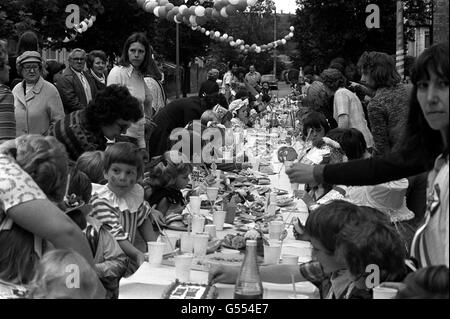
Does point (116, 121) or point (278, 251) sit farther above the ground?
point (116, 121)

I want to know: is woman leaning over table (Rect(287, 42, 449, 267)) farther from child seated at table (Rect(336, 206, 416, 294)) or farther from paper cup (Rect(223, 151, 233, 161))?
paper cup (Rect(223, 151, 233, 161))

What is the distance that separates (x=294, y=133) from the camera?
1016cm

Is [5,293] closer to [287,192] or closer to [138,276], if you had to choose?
[138,276]

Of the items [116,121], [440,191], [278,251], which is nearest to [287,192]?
[116,121]

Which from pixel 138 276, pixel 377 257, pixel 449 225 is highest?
pixel 449 225

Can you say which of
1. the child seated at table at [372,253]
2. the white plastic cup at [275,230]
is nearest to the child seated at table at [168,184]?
the white plastic cup at [275,230]

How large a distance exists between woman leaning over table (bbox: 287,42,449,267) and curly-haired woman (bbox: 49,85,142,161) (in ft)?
7.12

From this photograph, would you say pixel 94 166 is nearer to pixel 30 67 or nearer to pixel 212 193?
pixel 212 193

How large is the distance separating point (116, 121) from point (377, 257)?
2416 millimetres

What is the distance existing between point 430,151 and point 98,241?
168 centimetres

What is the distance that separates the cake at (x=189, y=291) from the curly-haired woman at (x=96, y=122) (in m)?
1.72

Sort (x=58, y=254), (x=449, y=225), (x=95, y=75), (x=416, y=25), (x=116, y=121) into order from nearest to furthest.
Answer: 1. (x=449, y=225)
2. (x=58, y=254)
3. (x=116, y=121)
4. (x=95, y=75)
5. (x=416, y=25)

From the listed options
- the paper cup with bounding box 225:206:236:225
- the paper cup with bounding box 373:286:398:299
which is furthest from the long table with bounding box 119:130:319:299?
the paper cup with bounding box 225:206:236:225

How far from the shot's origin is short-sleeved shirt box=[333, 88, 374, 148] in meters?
7.99
